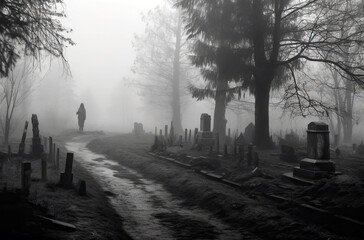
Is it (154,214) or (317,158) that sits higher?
(317,158)

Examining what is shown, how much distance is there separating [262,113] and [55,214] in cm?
1332

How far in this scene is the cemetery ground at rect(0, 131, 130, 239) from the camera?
5426mm

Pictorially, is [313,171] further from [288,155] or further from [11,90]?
[11,90]

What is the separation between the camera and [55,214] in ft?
22.7

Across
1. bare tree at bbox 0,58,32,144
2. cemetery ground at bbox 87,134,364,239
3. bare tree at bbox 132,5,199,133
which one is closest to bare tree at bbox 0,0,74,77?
bare tree at bbox 0,58,32,144

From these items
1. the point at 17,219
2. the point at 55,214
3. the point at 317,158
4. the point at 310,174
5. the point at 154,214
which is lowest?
the point at 154,214

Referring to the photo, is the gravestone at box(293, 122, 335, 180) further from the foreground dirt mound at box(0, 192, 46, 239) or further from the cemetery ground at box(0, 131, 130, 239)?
the foreground dirt mound at box(0, 192, 46, 239)

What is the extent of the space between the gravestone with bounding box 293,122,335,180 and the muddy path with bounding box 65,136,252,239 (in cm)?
Answer: 349

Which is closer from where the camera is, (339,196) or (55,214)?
(55,214)

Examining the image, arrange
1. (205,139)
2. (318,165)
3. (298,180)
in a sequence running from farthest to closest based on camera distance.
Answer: (205,139), (318,165), (298,180)

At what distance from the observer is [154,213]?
8.67 m

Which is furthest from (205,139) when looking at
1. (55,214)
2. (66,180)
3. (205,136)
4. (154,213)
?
(55,214)

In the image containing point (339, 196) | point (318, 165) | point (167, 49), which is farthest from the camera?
point (167, 49)

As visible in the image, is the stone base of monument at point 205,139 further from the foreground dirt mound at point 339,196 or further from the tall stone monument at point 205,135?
the foreground dirt mound at point 339,196
